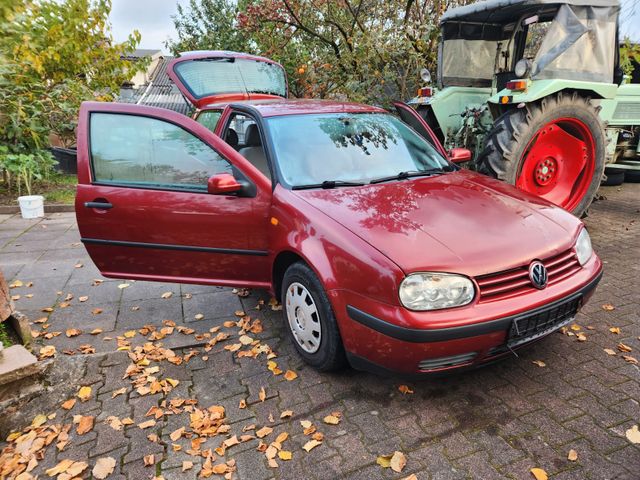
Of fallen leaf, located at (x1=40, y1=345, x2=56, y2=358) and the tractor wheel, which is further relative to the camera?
the tractor wheel

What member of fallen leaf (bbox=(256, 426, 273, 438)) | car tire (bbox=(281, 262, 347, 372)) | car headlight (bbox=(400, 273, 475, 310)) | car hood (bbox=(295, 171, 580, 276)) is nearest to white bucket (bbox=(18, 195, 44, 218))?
car tire (bbox=(281, 262, 347, 372))

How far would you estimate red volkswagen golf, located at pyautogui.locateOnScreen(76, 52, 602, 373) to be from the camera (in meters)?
2.19

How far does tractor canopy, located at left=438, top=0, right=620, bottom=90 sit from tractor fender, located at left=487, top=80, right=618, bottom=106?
136mm

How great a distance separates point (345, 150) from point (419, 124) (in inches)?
45.6

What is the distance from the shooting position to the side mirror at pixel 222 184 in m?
2.91

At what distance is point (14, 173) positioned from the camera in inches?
290

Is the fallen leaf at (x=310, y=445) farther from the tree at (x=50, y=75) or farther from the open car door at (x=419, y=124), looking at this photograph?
the tree at (x=50, y=75)

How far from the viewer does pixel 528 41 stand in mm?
6395

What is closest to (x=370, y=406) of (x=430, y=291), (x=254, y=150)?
(x=430, y=291)

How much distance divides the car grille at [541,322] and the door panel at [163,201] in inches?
66.2

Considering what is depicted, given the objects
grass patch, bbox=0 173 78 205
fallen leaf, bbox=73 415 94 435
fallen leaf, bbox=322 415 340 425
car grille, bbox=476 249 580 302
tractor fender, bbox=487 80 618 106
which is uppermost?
tractor fender, bbox=487 80 618 106

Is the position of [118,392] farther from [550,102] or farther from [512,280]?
[550,102]

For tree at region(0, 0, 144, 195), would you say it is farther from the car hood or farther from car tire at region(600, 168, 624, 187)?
car tire at region(600, 168, 624, 187)

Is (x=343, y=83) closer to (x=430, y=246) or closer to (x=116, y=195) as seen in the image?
(x=116, y=195)
